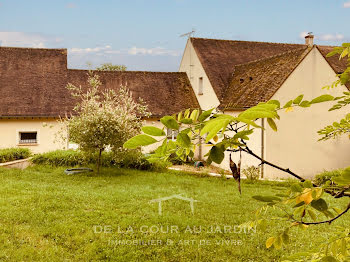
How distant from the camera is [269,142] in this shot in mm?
16406

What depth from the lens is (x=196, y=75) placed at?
23375 mm

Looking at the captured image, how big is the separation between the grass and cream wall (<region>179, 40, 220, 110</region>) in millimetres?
9048

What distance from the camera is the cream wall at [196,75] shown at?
21.4m

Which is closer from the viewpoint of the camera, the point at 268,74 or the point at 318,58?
the point at 318,58

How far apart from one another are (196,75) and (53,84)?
896cm

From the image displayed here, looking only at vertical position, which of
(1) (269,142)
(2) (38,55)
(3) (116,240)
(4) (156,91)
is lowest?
(3) (116,240)

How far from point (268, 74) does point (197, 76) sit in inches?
249

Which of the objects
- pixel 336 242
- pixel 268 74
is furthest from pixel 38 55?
pixel 336 242

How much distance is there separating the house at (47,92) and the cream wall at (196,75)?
51 cm

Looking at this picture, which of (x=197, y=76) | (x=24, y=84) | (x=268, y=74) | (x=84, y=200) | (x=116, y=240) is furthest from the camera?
(x=197, y=76)

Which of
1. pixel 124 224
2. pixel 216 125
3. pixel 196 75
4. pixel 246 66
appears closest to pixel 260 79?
pixel 246 66

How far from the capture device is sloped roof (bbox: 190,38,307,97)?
71.4ft

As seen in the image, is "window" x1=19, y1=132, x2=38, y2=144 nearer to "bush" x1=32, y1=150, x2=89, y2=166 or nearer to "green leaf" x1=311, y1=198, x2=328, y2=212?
"bush" x1=32, y1=150, x2=89, y2=166

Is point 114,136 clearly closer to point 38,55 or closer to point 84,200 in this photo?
point 84,200
